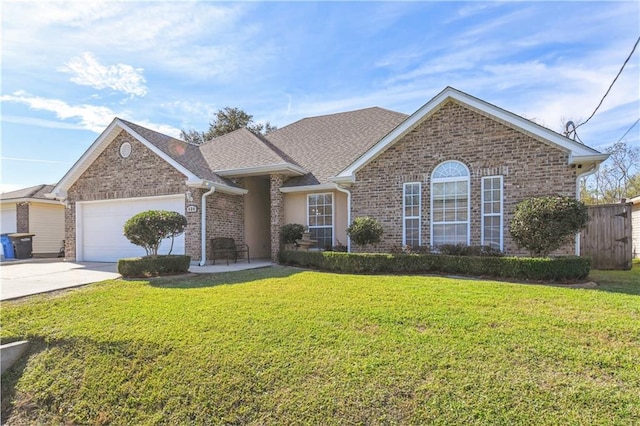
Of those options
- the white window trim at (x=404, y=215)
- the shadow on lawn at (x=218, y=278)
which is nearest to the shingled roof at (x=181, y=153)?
the shadow on lawn at (x=218, y=278)

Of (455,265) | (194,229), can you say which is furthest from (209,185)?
(455,265)

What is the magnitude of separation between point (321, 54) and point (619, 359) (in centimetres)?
1126

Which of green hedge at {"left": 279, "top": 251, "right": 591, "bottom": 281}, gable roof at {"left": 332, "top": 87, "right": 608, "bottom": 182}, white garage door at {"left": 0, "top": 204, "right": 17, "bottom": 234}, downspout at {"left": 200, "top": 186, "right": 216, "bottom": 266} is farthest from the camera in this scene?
white garage door at {"left": 0, "top": 204, "right": 17, "bottom": 234}

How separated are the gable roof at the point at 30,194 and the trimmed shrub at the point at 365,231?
15.5 meters

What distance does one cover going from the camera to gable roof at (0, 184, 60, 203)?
1809 cm

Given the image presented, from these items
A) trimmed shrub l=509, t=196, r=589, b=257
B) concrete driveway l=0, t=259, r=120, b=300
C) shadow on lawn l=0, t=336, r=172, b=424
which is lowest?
shadow on lawn l=0, t=336, r=172, b=424

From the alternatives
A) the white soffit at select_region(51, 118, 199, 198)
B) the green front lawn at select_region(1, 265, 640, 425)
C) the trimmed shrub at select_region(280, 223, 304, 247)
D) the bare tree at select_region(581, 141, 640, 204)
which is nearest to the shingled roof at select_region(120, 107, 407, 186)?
the white soffit at select_region(51, 118, 199, 198)

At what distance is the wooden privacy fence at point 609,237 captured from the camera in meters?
10.8

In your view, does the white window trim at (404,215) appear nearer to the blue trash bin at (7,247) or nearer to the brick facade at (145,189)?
the brick facade at (145,189)

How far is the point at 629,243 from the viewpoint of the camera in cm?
1078

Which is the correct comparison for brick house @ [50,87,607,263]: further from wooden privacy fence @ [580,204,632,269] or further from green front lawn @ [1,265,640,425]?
green front lawn @ [1,265,640,425]

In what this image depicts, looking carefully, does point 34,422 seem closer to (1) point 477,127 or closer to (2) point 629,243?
(1) point 477,127

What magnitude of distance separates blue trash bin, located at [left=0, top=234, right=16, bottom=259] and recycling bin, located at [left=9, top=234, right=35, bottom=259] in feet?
0.70

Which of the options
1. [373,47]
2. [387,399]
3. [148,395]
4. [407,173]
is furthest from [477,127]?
[148,395]
